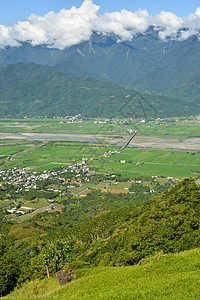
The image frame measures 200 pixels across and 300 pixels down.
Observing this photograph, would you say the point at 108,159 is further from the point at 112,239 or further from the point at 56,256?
the point at 56,256

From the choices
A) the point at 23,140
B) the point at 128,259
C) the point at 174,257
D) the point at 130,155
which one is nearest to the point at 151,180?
the point at 130,155

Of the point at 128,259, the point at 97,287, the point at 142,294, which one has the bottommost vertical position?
the point at 128,259

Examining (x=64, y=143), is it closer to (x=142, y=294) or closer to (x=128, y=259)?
(x=128, y=259)

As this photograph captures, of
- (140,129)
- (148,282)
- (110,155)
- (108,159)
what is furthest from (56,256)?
(140,129)

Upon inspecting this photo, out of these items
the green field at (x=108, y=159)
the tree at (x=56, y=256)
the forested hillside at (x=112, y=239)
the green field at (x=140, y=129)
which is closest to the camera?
the forested hillside at (x=112, y=239)

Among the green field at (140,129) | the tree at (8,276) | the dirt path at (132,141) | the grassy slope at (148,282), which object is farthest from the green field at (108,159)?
the grassy slope at (148,282)

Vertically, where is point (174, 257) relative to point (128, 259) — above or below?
above

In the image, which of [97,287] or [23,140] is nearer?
[97,287]

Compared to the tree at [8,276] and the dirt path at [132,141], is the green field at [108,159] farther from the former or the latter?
the tree at [8,276]
